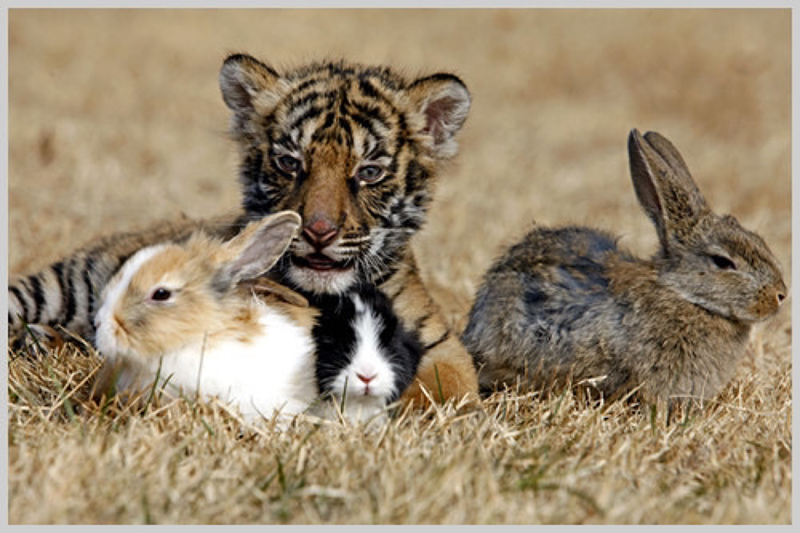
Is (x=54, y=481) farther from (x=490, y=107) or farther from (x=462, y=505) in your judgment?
(x=490, y=107)

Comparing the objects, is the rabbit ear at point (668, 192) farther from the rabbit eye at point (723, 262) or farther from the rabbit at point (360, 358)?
the rabbit at point (360, 358)

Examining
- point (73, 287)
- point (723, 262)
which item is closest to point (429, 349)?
point (723, 262)

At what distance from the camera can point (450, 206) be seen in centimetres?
915

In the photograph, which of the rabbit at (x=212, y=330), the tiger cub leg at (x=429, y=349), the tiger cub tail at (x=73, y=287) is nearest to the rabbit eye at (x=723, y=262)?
the tiger cub leg at (x=429, y=349)

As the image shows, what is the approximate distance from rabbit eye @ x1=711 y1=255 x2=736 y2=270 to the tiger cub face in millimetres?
1456

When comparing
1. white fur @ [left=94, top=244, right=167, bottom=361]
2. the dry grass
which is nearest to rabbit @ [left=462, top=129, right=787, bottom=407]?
the dry grass

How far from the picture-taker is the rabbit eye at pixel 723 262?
17.3ft

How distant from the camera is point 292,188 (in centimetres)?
517

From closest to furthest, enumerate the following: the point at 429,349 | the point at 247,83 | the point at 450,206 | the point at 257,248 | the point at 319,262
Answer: the point at 257,248, the point at 319,262, the point at 429,349, the point at 247,83, the point at 450,206

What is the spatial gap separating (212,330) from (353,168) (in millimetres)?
1081

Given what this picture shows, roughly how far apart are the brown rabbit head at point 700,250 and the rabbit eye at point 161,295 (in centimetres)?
242

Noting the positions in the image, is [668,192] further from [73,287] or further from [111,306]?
[73,287]

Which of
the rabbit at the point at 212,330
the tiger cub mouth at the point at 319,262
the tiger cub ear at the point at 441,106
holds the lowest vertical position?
the rabbit at the point at 212,330

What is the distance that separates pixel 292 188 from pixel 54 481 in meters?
2.01
